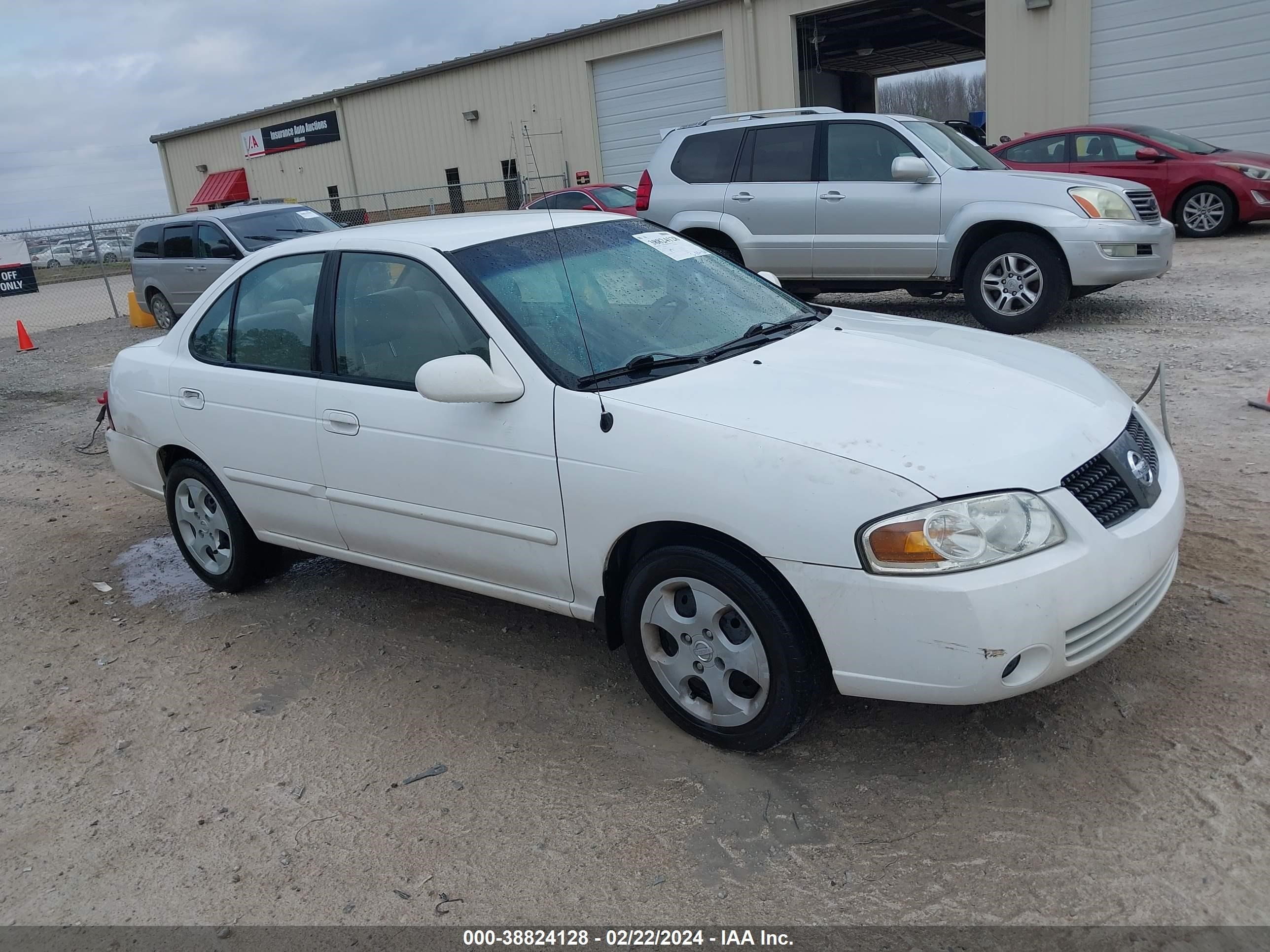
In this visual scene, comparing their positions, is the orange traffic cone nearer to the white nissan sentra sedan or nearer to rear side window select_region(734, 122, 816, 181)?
rear side window select_region(734, 122, 816, 181)

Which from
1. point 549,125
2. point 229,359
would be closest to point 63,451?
point 229,359

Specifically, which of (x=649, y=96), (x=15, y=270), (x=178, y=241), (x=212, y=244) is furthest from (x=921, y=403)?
(x=15, y=270)

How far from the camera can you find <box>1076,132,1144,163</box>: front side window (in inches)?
571

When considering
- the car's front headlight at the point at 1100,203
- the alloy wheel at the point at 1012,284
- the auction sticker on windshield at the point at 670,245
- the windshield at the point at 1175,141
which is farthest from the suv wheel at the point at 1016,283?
the windshield at the point at 1175,141

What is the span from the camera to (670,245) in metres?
4.51

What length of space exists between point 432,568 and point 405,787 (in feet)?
3.08

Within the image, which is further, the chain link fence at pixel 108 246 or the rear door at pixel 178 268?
the chain link fence at pixel 108 246

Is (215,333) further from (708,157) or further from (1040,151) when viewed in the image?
(1040,151)

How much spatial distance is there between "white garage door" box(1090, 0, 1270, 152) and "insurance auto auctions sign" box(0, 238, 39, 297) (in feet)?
77.0

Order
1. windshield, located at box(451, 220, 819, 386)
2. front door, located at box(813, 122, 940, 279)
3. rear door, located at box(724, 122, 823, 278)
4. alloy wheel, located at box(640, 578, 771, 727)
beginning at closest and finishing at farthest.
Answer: alloy wheel, located at box(640, 578, 771, 727), windshield, located at box(451, 220, 819, 386), front door, located at box(813, 122, 940, 279), rear door, located at box(724, 122, 823, 278)

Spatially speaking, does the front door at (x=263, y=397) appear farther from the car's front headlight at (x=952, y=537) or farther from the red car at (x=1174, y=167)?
the red car at (x=1174, y=167)

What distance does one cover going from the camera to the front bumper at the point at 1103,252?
8.60m

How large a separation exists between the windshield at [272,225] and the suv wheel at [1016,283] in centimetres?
843

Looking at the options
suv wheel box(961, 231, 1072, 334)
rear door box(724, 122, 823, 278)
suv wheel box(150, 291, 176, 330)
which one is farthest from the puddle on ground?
suv wheel box(150, 291, 176, 330)
